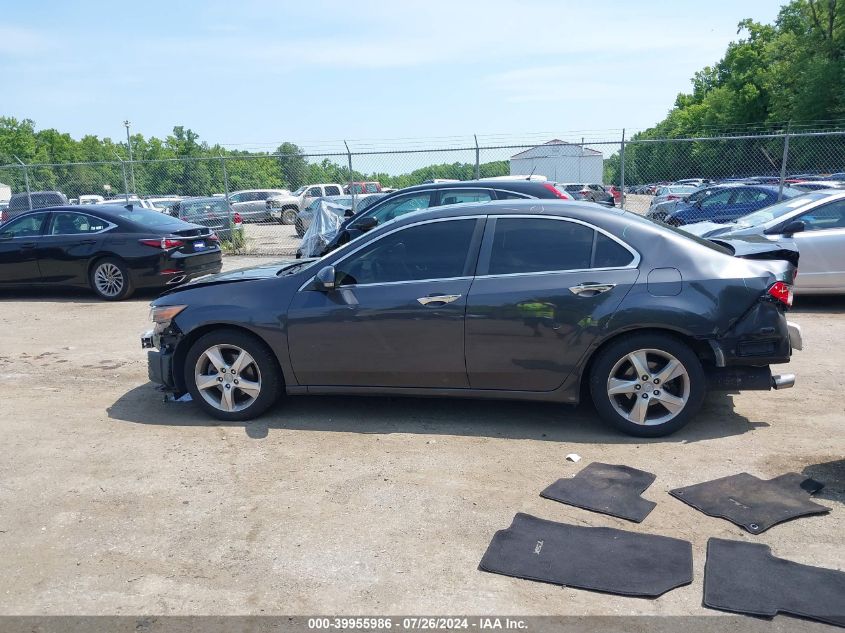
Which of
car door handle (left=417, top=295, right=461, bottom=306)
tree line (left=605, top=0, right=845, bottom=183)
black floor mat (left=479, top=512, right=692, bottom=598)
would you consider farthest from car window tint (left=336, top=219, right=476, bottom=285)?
tree line (left=605, top=0, right=845, bottom=183)

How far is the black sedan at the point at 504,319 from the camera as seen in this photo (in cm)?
501

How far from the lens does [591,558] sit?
360 cm

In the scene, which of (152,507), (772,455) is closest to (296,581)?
(152,507)

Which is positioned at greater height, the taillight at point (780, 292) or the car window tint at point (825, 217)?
the car window tint at point (825, 217)

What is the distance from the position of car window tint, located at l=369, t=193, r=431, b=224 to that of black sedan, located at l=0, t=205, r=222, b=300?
3132 mm

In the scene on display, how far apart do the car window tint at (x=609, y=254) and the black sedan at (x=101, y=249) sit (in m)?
7.93

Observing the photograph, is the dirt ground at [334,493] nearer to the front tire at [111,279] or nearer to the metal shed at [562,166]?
the front tire at [111,279]

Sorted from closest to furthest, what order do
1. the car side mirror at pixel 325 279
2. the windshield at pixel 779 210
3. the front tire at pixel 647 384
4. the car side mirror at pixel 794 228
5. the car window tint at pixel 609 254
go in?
the front tire at pixel 647 384 < the car window tint at pixel 609 254 < the car side mirror at pixel 325 279 < the car side mirror at pixel 794 228 < the windshield at pixel 779 210

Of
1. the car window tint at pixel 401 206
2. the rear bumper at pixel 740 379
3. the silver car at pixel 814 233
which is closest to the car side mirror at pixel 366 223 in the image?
the car window tint at pixel 401 206

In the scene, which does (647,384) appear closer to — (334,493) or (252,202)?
(334,493)

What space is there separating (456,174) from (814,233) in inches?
390

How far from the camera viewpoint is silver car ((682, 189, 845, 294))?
364 inches

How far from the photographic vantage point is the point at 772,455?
4793 mm

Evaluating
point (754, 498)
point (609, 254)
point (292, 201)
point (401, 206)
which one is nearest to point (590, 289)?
point (609, 254)
